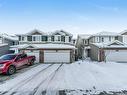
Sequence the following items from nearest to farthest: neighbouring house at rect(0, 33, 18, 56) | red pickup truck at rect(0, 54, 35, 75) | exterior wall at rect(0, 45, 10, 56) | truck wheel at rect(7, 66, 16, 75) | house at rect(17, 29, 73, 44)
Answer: red pickup truck at rect(0, 54, 35, 75), truck wheel at rect(7, 66, 16, 75), exterior wall at rect(0, 45, 10, 56), house at rect(17, 29, 73, 44), neighbouring house at rect(0, 33, 18, 56)

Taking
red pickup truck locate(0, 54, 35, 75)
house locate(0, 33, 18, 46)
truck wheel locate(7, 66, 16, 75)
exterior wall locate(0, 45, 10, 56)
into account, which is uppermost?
house locate(0, 33, 18, 46)

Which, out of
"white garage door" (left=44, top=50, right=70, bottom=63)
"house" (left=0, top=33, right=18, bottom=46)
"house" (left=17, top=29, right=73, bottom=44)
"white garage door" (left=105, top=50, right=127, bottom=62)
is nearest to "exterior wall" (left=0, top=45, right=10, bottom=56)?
"house" (left=0, top=33, right=18, bottom=46)

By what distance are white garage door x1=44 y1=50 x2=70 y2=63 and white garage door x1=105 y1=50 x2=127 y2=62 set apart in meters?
6.70

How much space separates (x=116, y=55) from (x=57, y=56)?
981 cm

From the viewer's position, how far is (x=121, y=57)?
28516 millimetres

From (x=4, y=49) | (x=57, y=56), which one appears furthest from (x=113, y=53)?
(x=4, y=49)

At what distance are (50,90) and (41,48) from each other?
18742mm

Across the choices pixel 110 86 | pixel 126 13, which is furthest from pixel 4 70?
pixel 126 13

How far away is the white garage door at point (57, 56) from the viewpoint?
92.3ft

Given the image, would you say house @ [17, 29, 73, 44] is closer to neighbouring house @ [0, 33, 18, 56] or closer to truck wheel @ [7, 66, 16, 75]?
neighbouring house @ [0, 33, 18, 56]

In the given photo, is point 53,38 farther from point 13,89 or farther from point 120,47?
point 13,89

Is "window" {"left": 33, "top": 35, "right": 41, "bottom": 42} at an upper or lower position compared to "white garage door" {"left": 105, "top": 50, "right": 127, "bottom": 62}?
upper

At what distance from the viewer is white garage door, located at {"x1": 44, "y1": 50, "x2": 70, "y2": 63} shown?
28125mm

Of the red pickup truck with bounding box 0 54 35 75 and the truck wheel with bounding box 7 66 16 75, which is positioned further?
the truck wheel with bounding box 7 66 16 75
